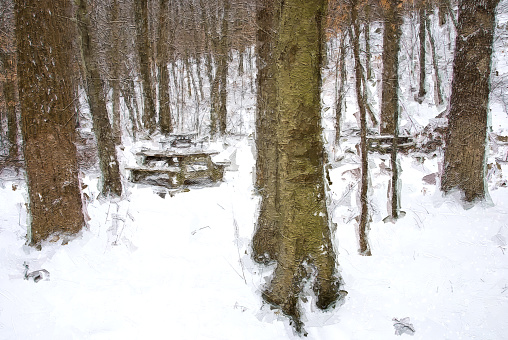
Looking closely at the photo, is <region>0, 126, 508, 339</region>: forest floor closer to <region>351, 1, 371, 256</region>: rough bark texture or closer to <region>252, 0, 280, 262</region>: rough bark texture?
<region>351, 1, 371, 256</region>: rough bark texture

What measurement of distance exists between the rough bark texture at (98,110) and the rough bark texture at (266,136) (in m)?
3.25

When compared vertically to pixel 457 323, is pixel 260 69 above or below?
above

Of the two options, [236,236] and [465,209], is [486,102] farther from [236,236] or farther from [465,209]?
[236,236]

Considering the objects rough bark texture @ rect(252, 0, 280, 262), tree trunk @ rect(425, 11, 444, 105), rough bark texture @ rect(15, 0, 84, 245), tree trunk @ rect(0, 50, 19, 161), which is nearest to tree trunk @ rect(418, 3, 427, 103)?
tree trunk @ rect(425, 11, 444, 105)

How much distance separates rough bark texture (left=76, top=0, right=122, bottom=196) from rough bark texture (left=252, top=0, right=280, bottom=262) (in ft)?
10.7

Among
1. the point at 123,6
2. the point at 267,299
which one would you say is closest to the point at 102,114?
the point at 267,299

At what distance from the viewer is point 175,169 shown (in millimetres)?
6629

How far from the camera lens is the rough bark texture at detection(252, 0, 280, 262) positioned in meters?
3.64

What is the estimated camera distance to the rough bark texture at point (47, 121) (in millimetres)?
3822

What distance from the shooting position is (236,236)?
428 centimetres

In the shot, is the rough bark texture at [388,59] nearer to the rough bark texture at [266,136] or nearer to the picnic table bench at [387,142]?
the picnic table bench at [387,142]

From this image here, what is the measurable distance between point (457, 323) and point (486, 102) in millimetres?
4040

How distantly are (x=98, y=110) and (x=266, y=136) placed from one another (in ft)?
12.3

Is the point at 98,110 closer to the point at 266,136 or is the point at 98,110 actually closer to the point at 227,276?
the point at 266,136
